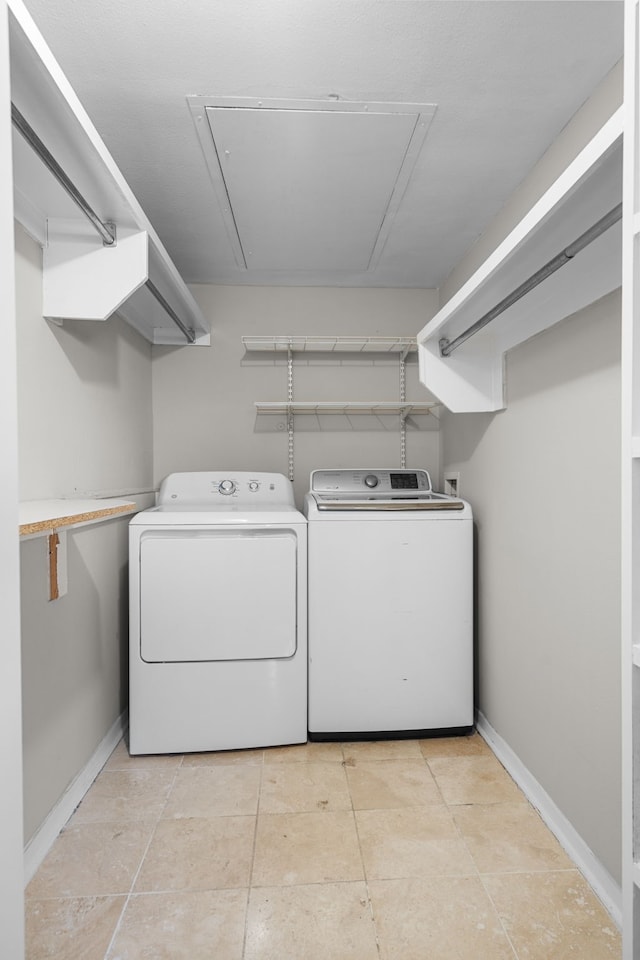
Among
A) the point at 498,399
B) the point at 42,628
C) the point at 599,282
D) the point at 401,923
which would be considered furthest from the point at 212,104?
the point at 401,923

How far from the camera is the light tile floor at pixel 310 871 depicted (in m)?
1.31

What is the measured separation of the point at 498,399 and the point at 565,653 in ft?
3.29

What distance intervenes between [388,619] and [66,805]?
4.33 ft

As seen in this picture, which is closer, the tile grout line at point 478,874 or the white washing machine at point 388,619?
the tile grout line at point 478,874

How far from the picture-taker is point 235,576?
7.28 ft

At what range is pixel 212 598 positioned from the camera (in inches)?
87.0

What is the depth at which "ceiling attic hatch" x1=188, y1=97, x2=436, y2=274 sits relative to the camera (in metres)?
1.56

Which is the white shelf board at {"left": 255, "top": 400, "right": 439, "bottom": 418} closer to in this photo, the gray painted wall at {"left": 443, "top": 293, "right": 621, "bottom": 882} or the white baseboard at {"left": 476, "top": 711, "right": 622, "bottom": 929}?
the gray painted wall at {"left": 443, "top": 293, "right": 621, "bottom": 882}

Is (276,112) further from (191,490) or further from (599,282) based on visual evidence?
(191,490)

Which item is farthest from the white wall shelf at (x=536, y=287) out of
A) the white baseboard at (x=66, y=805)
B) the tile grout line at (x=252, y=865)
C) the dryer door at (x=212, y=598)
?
the white baseboard at (x=66, y=805)

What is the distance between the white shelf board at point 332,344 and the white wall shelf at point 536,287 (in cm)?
48

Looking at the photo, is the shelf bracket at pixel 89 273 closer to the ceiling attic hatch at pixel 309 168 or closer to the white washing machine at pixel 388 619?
the ceiling attic hatch at pixel 309 168

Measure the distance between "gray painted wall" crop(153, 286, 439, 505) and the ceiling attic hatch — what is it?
1.46 ft

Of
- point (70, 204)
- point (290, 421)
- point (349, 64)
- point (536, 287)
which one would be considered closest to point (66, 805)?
point (70, 204)
